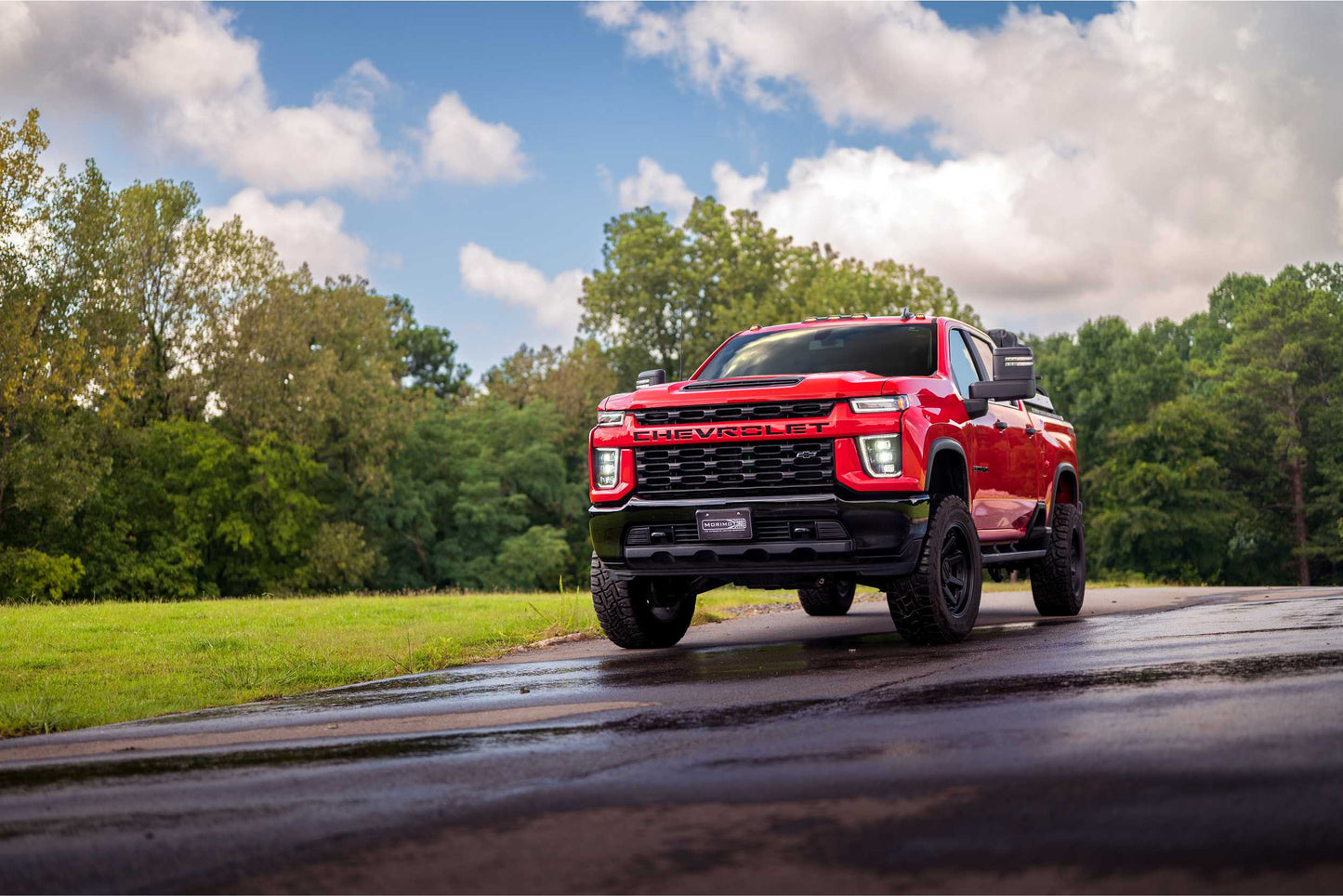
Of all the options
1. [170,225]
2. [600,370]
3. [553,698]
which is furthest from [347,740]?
[600,370]

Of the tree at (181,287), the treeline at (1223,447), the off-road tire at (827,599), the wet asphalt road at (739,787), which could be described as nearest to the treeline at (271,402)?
the tree at (181,287)

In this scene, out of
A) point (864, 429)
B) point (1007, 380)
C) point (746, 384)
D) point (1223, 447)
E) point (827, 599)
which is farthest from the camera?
point (1223, 447)

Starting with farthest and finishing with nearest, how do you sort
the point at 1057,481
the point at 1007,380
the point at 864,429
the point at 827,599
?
1. the point at 827,599
2. the point at 1057,481
3. the point at 1007,380
4. the point at 864,429

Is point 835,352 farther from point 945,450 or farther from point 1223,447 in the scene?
point 1223,447

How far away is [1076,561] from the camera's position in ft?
46.0

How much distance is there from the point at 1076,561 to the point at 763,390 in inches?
216

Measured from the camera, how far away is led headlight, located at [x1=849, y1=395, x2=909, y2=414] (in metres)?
9.72

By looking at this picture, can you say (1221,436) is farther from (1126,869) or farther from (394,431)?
(1126,869)

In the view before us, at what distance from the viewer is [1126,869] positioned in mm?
3742

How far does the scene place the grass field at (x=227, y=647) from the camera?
912cm

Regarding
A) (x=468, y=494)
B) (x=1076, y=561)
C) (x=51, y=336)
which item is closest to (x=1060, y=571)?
(x=1076, y=561)

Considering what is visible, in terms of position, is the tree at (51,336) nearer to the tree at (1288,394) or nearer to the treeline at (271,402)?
the treeline at (271,402)

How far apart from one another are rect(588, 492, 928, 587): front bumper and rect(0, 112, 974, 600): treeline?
92.9 ft

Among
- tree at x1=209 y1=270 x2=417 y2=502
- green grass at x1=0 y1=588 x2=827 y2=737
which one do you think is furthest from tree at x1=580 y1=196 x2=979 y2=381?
green grass at x1=0 y1=588 x2=827 y2=737
